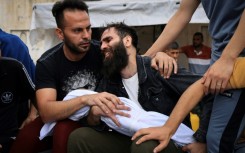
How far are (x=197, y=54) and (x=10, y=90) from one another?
5.54m

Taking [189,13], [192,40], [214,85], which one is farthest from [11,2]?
[214,85]

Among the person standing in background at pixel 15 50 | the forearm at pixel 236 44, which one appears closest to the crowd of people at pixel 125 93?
the forearm at pixel 236 44

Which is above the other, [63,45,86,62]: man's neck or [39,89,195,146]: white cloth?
[63,45,86,62]: man's neck

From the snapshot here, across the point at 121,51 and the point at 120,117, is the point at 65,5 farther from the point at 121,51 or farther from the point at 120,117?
the point at 120,117

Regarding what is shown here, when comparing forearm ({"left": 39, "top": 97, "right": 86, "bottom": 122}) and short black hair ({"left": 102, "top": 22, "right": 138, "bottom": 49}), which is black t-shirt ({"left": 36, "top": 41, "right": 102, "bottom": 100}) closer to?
forearm ({"left": 39, "top": 97, "right": 86, "bottom": 122})

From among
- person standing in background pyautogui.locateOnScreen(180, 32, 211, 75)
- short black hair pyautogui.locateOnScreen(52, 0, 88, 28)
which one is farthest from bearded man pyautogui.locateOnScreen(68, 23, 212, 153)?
person standing in background pyautogui.locateOnScreen(180, 32, 211, 75)

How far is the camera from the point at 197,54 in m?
8.09

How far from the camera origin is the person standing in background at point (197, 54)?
8.01 meters

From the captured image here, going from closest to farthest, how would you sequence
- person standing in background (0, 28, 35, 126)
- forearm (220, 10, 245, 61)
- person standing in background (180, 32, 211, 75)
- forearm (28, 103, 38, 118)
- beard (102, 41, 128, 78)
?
1. forearm (220, 10, 245, 61)
2. beard (102, 41, 128, 78)
3. forearm (28, 103, 38, 118)
4. person standing in background (0, 28, 35, 126)
5. person standing in background (180, 32, 211, 75)

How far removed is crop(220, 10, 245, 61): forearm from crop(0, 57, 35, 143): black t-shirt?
1.82m

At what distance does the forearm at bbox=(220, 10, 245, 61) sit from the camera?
195 cm

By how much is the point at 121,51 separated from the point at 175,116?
2.62 ft

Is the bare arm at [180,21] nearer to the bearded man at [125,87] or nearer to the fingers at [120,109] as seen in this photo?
the bearded man at [125,87]

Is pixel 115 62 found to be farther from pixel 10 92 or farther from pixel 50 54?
pixel 10 92
